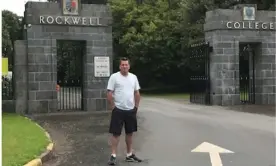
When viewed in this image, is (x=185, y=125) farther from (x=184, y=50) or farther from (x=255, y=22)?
(x=184, y=50)

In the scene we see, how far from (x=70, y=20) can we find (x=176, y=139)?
25.3ft

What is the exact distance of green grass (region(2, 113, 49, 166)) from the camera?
782cm

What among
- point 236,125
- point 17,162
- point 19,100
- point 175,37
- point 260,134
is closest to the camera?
point 17,162

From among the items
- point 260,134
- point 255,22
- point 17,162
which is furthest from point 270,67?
point 17,162

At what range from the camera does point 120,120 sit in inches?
319

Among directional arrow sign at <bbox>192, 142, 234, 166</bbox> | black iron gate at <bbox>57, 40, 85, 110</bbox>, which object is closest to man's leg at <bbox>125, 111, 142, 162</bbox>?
directional arrow sign at <bbox>192, 142, 234, 166</bbox>

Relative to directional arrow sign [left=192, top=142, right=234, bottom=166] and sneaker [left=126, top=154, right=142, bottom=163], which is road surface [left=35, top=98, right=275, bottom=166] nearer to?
directional arrow sign [left=192, top=142, right=234, bottom=166]

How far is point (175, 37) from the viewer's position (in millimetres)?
31766


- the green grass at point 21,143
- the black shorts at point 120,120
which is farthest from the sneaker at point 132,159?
the green grass at point 21,143

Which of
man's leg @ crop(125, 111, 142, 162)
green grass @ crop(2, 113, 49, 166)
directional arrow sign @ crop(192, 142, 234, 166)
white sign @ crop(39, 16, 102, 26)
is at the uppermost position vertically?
white sign @ crop(39, 16, 102, 26)

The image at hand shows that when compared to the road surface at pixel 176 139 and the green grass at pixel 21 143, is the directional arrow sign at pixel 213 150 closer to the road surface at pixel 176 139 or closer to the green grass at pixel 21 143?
the road surface at pixel 176 139

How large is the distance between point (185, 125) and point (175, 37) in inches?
763

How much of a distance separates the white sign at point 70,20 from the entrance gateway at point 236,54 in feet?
16.4

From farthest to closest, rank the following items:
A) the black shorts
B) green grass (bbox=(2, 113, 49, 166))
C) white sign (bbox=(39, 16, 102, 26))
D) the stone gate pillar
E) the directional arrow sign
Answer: white sign (bbox=(39, 16, 102, 26)) < the stone gate pillar < the directional arrow sign < the black shorts < green grass (bbox=(2, 113, 49, 166))
